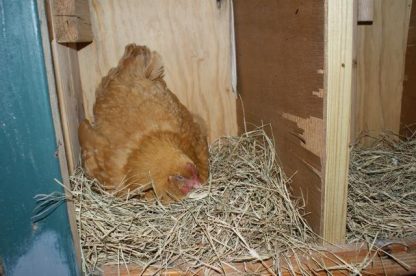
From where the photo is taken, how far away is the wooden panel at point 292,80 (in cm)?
91

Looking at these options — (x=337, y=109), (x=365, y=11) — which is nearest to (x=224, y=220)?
(x=337, y=109)

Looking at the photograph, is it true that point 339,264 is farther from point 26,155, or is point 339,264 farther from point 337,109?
point 26,155

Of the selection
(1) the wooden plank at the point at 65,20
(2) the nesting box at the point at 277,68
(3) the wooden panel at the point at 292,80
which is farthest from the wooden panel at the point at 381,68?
(1) the wooden plank at the point at 65,20

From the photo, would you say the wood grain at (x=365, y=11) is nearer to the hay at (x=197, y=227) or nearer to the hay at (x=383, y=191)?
the hay at (x=383, y=191)

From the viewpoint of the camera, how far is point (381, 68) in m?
1.73

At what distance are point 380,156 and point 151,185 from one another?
3.75 ft

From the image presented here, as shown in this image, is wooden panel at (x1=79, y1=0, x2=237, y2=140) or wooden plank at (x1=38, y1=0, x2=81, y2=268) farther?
wooden panel at (x1=79, y1=0, x2=237, y2=140)

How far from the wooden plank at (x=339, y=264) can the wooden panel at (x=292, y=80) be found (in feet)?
0.33

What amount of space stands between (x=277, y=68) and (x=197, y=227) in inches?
24.0

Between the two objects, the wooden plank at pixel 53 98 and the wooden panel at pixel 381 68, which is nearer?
the wooden plank at pixel 53 98

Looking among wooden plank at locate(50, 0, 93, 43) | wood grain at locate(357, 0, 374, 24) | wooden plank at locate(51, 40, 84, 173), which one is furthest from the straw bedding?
wood grain at locate(357, 0, 374, 24)

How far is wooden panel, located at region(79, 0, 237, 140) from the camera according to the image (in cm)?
163

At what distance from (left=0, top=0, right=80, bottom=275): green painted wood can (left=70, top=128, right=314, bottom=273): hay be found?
109mm

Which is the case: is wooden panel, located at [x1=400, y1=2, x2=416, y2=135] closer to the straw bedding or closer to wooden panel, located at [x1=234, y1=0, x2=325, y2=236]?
the straw bedding
